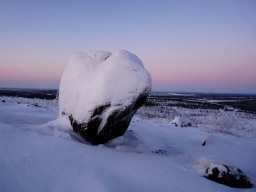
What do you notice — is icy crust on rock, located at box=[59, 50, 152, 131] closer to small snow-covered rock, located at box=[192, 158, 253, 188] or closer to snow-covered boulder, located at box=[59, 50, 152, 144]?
snow-covered boulder, located at box=[59, 50, 152, 144]

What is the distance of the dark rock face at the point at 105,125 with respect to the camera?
19.2ft

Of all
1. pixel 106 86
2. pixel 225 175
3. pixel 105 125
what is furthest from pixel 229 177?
pixel 106 86

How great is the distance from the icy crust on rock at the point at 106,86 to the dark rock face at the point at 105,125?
0.10 meters

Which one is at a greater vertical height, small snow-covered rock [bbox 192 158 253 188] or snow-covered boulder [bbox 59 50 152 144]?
snow-covered boulder [bbox 59 50 152 144]

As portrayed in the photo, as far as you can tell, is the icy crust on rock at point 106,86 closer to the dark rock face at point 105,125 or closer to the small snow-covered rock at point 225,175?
the dark rock face at point 105,125

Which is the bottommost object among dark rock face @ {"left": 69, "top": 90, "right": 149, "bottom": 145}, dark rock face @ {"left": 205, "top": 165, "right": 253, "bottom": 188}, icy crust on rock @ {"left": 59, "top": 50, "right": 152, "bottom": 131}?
dark rock face @ {"left": 205, "top": 165, "right": 253, "bottom": 188}

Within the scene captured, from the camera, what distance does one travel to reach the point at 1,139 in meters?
3.99

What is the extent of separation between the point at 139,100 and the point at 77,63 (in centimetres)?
283

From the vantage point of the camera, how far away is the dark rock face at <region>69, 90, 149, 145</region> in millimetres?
5859

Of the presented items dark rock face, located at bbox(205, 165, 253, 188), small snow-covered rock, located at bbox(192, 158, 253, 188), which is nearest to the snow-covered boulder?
small snow-covered rock, located at bbox(192, 158, 253, 188)

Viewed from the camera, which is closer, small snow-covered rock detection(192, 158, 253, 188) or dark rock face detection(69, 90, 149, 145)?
small snow-covered rock detection(192, 158, 253, 188)

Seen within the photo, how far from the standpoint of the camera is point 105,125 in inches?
232

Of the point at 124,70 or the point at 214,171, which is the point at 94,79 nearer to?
the point at 124,70

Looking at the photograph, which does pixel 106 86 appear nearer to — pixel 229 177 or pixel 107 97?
pixel 107 97
